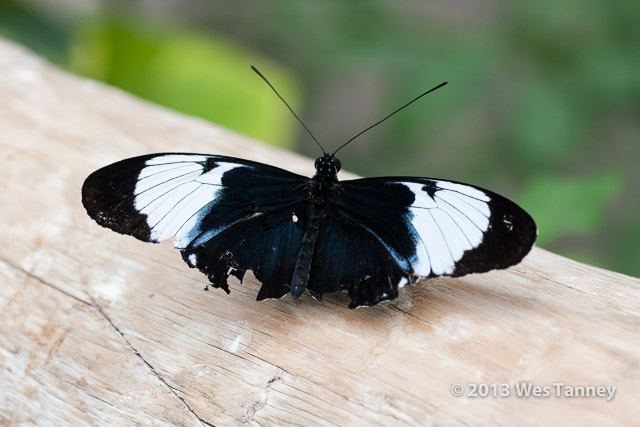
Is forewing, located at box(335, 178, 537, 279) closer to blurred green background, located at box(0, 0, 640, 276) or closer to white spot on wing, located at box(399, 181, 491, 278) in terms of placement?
white spot on wing, located at box(399, 181, 491, 278)

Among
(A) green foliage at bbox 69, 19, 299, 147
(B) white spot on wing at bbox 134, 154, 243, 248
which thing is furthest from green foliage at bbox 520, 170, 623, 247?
(A) green foliage at bbox 69, 19, 299, 147

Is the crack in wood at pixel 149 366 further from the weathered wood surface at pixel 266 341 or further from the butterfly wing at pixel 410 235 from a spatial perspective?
the butterfly wing at pixel 410 235

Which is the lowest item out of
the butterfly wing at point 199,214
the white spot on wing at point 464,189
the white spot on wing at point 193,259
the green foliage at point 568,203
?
→ the white spot on wing at point 193,259

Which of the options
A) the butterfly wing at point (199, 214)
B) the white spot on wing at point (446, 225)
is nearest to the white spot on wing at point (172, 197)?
the butterfly wing at point (199, 214)

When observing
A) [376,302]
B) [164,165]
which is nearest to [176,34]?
[164,165]

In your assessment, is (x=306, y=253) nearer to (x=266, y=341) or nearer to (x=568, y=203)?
(x=266, y=341)

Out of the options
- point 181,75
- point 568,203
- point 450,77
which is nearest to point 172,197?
point 568,203

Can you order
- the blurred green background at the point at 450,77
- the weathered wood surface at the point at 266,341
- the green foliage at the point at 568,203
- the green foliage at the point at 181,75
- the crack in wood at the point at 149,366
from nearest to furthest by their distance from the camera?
the weathered wood surface at the point at 266,341 → the crack in wood at the point at 149,366 → the green foliage at the point at 568,203 → the blurred green background at the point at 450,77 → the green foliage at the point at 181,75

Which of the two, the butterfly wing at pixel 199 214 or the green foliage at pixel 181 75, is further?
the green foliage at pixel 181 75
